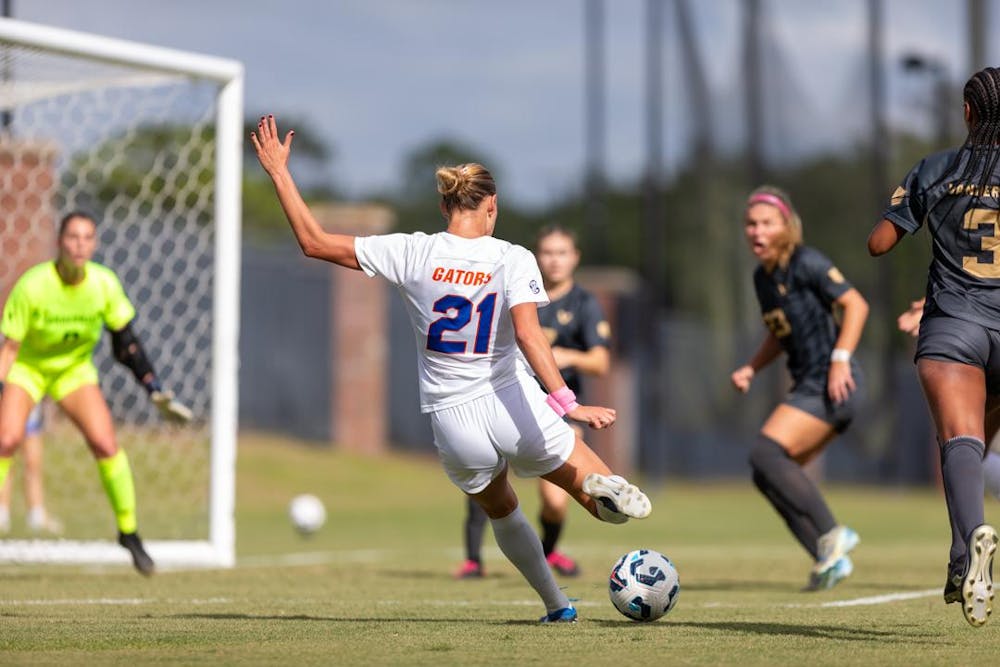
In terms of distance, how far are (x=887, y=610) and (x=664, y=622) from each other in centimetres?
127

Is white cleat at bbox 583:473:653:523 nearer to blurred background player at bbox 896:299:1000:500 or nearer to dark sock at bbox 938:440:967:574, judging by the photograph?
dark sock at bbox 938:440:967:574

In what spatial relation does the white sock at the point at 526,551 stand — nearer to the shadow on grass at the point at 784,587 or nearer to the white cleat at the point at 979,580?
the white cleat at the point at 979,580

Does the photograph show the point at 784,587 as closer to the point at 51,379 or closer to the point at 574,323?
the point at 574,323

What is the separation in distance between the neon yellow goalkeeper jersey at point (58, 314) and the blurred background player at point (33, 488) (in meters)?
5.07

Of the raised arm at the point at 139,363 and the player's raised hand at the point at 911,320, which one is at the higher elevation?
the player's raised hand at the point at 911,320

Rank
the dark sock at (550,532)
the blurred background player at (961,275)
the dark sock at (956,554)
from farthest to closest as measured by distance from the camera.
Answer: the dark sock at (550,532)
the blurred background player at (961,275)
the dark sock at (956,554)

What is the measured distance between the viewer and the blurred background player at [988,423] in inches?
252

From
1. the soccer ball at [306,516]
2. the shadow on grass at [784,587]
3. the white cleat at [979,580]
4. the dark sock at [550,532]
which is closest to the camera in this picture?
the white cleat at [979,580]

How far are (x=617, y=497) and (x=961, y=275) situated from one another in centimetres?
157

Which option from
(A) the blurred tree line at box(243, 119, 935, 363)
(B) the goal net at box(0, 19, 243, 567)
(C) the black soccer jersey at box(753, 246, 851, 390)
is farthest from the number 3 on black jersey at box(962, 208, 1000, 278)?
(A) the blurred tree line at box(243, 119, 935, 363)

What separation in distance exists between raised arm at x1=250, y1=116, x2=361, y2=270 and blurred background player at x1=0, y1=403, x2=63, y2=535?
8.50m

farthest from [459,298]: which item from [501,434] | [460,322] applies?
[501,434]

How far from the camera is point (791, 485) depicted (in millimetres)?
8742

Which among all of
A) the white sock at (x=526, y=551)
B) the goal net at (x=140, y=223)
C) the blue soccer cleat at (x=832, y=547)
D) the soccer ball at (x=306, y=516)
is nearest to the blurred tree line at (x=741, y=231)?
the goal net at (x=140, y=223)
